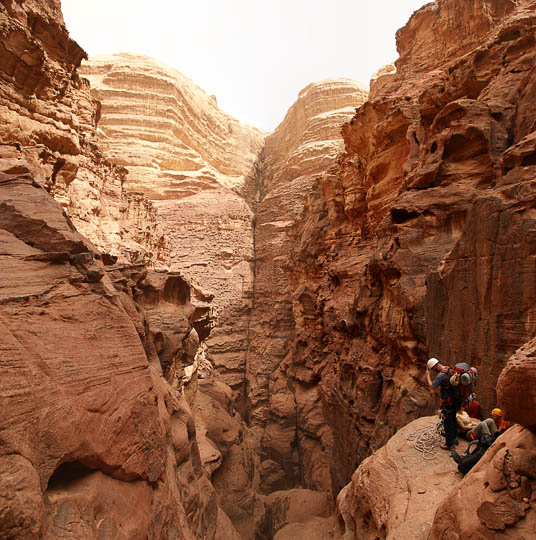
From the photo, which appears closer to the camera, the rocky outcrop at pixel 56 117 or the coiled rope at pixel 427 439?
the coiled rope at pixel 427 439

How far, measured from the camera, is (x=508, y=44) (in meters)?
9.37

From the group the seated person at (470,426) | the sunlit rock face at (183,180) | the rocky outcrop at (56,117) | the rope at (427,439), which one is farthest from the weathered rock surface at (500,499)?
the sunlit rock face at (183,180)

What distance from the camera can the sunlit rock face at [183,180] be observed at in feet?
94.5

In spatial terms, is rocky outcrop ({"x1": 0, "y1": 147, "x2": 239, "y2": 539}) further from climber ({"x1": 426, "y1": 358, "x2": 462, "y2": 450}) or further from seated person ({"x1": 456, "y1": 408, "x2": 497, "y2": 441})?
seated person ({"x1": 456, "y1": 408, "x2": 497, "y2": 441})

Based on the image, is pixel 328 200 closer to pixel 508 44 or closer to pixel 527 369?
pixel 508 44

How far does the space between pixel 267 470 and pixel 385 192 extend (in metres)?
14.0

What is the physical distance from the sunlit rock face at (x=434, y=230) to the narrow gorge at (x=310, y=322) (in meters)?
0.05

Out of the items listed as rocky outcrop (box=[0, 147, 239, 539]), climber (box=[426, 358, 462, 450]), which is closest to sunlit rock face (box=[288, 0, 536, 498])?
climber (box=[426, 358, 462, 450])

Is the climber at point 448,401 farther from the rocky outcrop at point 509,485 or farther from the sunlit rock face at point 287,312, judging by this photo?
the sunlit rock face at point 287,312

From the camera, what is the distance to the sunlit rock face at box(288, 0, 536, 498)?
5.61 metres

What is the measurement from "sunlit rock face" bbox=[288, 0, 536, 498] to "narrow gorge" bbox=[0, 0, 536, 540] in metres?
0.05

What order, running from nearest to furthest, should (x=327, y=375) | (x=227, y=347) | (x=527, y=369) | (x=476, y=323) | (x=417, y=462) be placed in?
(x=527, y=369) → (x=417, y=462) → (x=476, y=323) → (x=327, y=375) → (x=227, y=347)

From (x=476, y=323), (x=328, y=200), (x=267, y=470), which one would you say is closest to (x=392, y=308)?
(x=476, y=323)

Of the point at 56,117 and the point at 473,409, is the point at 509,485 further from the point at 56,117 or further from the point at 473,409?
the point at 56,117
